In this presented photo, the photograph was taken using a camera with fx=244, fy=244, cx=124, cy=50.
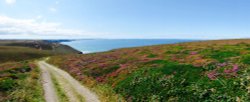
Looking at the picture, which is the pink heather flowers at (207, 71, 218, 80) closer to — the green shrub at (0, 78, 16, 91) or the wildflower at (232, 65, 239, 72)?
the wildflower at (232, 65, 239, 72)

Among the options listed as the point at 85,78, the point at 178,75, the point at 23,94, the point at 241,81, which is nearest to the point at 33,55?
the point at 85,78

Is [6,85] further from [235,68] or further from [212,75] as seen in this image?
[235,68]

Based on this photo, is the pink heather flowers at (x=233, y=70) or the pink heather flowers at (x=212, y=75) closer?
the pink heather flowers at (x=212, y=75)

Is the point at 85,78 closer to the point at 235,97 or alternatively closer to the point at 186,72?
the point at 186,72

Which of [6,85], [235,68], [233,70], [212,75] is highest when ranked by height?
[235,68]

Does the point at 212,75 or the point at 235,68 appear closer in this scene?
the point at 212,75

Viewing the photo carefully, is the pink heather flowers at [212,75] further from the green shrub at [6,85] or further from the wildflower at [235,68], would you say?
the green shrub at [6,85]

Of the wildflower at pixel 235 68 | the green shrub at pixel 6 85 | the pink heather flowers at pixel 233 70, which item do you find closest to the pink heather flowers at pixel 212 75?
the pink heather flowers at pixel 233 70

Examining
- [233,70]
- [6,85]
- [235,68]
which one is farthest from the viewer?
[6,85]

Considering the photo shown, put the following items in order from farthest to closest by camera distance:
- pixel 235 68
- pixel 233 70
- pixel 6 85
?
pixel 6 85 → pixel 235 68 → pixel 233 70

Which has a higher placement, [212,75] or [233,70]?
[233,70]

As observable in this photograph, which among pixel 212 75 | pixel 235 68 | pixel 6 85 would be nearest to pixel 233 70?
pixel 235 68

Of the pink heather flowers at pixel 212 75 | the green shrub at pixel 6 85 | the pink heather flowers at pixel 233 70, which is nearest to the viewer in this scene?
the pink heather flowers at pixel 212 75

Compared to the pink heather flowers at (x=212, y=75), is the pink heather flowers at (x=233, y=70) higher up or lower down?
higher up
